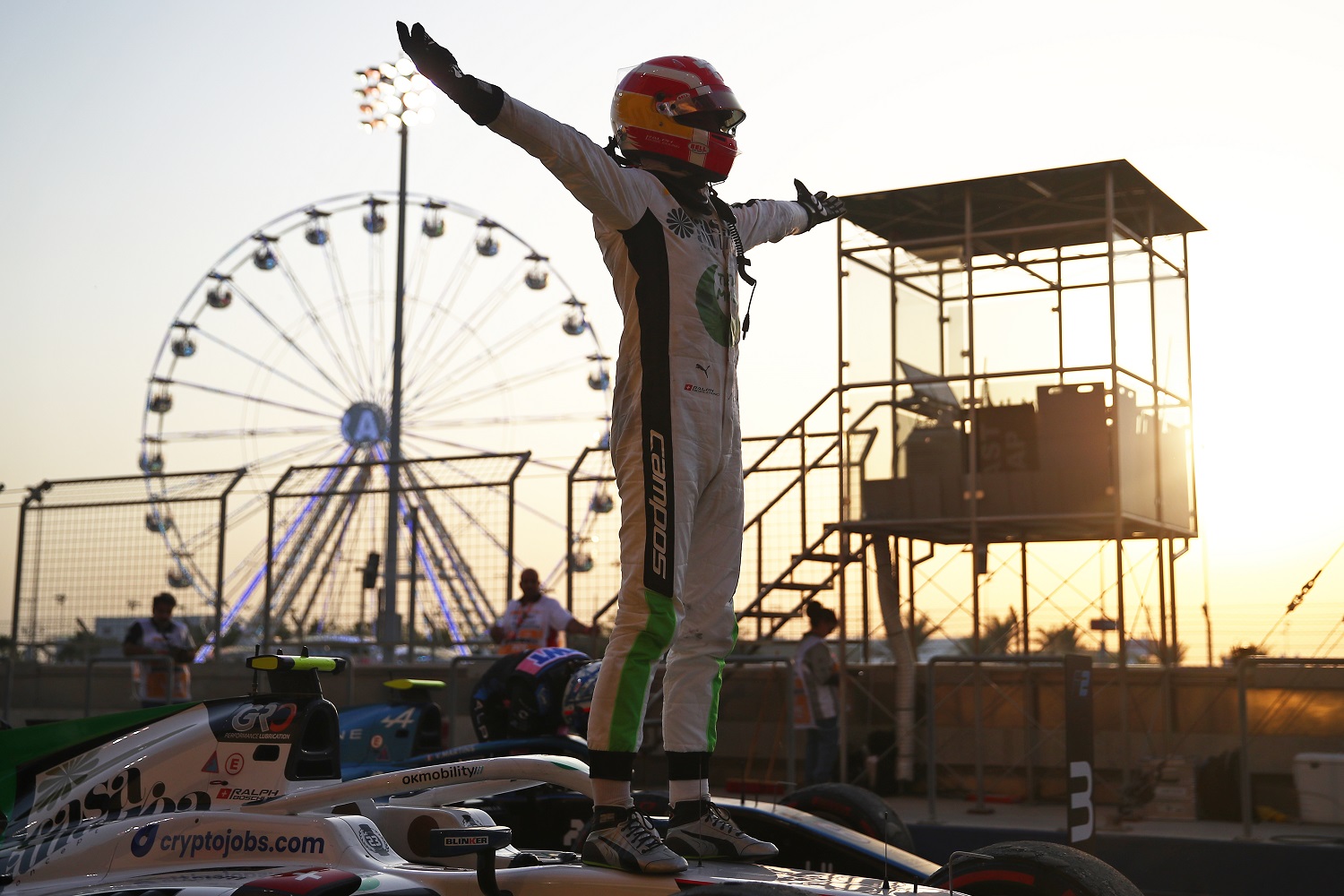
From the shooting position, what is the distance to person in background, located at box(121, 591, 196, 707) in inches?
504

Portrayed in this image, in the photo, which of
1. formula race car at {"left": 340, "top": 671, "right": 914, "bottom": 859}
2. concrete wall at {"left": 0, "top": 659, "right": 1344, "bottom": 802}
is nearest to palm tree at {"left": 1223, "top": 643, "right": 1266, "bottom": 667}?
concrete wall at {"left": 0, "top": 659, "right": 1344, "bottom": 802}

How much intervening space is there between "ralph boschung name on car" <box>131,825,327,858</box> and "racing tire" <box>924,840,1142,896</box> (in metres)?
1.61

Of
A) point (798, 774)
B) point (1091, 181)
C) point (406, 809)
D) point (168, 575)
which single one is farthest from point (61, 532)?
point (406, 809)

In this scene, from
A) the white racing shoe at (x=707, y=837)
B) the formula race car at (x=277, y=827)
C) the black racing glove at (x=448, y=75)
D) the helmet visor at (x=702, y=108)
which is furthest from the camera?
the helmet visor at (x=702, y=108)

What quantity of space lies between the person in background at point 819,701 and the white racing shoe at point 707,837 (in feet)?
22.2

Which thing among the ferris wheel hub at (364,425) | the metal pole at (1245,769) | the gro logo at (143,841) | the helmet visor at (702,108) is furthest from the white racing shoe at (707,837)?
the ferris wheel hub at (364,425)

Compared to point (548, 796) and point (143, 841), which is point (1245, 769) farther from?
point (143, 841)

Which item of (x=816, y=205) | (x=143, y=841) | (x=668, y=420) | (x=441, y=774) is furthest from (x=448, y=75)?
(x=143, y=841)

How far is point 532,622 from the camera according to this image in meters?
11.8

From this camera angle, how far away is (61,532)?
1445 centimetres

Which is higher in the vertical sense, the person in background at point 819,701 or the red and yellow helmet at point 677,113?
the red and yellow helmet at point 677,113

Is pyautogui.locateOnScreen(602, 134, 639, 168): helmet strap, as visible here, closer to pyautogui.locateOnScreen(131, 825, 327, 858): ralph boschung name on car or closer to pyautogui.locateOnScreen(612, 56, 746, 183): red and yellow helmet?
pyautogui.locateOnScreen(612, 56, 746, 183): red and yellow helmet

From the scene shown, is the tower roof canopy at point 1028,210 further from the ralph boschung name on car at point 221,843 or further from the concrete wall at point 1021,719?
the ralph boschung name on car at point 221,843

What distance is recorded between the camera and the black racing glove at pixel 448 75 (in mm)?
3551
